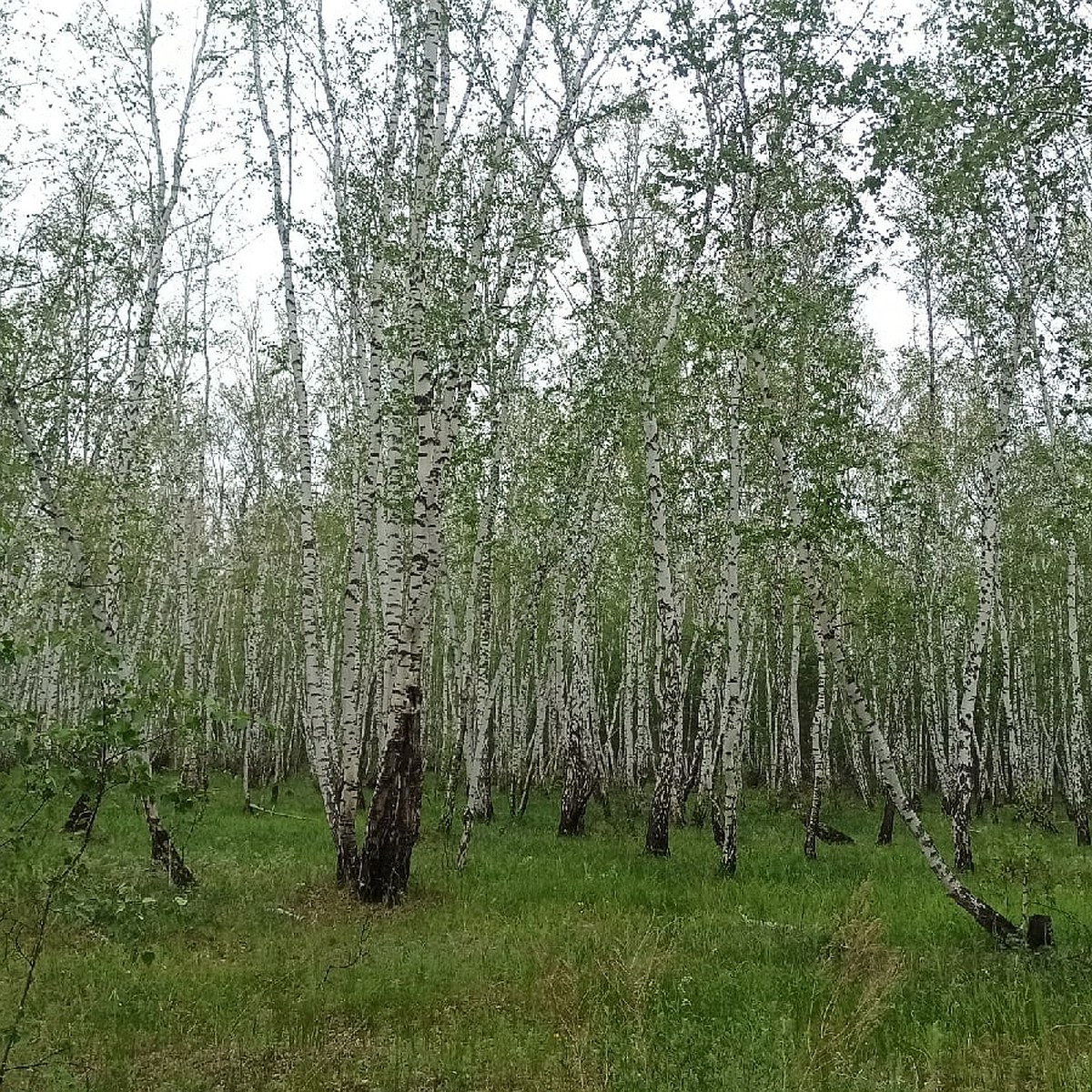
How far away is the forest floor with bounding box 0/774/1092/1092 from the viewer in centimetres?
568

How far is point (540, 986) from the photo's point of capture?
282 inches

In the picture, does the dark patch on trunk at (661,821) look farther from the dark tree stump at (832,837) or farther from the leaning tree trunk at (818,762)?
the dark tree stump at (832,837)

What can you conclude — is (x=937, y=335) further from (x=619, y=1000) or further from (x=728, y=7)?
(x=619, y=1000)

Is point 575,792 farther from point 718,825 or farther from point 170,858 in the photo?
point 170,858

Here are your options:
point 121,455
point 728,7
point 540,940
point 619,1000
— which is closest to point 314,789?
point 121,455

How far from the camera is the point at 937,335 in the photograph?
21281 millimetres

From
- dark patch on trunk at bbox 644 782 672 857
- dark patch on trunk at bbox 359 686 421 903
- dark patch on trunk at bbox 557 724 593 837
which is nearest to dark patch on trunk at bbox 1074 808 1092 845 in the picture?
dark patch on trunk at bbox 644 782 672 857

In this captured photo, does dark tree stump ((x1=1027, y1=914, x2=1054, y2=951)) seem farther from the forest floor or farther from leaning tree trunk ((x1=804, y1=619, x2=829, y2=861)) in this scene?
leaning tree trunk ((x1=804, y1=619, x2=829, y2=861))

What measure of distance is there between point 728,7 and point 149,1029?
11890 mm

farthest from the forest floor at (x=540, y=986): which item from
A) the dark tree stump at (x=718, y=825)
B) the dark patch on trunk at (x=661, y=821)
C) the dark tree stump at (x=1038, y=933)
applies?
the dark tree stump at (x=718, y=825)

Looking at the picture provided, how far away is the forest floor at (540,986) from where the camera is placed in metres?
5.68

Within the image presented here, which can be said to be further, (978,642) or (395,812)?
(978,642)

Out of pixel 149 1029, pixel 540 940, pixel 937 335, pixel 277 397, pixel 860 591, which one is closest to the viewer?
pixel 149 1029

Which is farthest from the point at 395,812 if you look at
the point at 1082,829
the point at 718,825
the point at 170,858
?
the point at 1082,829
